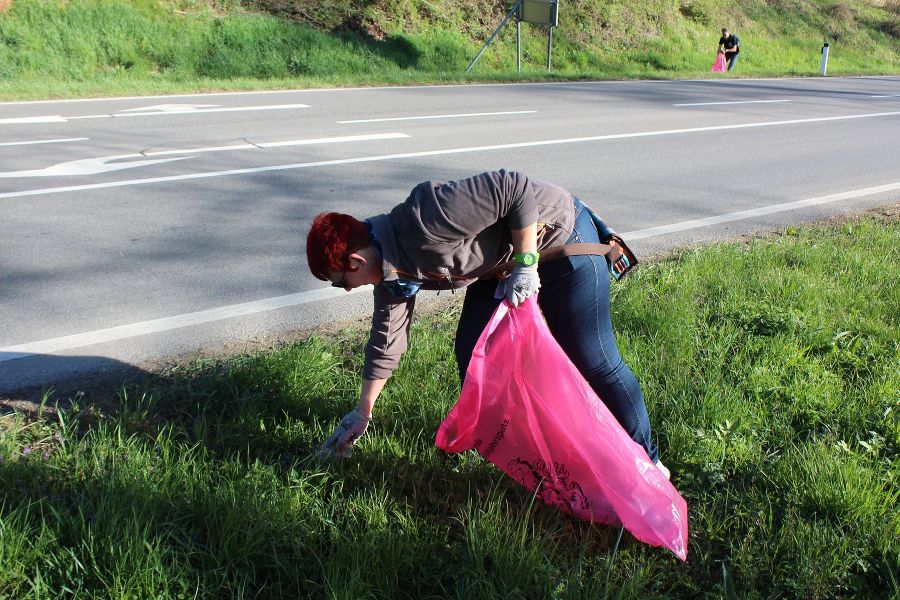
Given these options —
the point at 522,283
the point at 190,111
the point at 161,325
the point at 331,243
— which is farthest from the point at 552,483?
the point at 190,111

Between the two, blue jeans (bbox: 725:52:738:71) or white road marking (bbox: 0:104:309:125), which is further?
blue jeans (bbox: 725:52:738:71)

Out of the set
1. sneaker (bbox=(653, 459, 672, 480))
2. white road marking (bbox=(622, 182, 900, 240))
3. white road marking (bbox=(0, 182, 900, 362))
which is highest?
white road marking (bbox=(622, 182, 900, 240))

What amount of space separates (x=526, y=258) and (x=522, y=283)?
79 mm

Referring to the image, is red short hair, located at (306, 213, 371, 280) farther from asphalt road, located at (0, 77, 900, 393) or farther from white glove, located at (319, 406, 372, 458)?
asphalt road, located at (0, 77, 900, 393)

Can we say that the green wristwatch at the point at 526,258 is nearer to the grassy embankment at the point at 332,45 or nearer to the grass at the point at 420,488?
the grass at the point at 420,488

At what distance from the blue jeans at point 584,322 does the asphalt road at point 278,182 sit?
5.09ft

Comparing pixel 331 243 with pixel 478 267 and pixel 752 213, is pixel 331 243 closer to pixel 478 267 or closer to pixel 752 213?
pixel 478 267

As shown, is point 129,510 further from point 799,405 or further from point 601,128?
point 601,128

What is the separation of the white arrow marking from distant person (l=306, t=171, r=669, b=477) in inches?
208

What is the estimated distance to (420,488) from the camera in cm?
269

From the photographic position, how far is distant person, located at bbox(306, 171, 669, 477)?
2.29 meters

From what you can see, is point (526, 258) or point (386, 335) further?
point (386, 335)

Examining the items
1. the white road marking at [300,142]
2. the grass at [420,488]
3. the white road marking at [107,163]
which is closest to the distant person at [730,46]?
the white road marking at [300,142]

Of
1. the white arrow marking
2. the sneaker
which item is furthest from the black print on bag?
the white arrow marking
